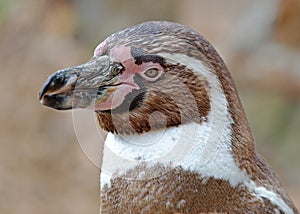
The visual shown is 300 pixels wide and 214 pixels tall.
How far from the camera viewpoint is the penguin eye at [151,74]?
178cm

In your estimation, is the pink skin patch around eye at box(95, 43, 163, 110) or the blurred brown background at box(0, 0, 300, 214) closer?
the pink skin patch around eye at box(95, 43, 163, 110)

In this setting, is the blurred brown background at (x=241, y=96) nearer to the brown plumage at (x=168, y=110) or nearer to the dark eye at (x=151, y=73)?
the brown plumage at (x=168, y=110)

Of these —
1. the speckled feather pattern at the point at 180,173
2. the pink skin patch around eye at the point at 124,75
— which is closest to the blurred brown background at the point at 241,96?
the speckled feather pattern at the point at 180,173

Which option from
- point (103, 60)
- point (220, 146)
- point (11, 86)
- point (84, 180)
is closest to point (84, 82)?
point (103, 60)

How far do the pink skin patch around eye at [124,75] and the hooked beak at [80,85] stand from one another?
15mm

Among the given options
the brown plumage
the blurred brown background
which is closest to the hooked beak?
the brown plumage

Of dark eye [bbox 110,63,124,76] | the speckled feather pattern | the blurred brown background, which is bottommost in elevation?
the blurred brown background

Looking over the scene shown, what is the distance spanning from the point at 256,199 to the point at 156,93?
14.8 inches

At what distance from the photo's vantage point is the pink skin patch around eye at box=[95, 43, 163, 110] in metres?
1.76

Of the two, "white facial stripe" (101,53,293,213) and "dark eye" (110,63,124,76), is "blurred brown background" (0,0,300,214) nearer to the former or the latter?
"white facial stripe" (101,53,293,213)

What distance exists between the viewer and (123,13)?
21.1 feet

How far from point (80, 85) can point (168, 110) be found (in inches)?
9.0

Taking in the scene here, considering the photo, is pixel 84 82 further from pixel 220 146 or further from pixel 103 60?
pixel 220 146

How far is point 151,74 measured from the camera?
1781 mm
